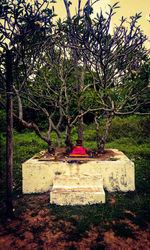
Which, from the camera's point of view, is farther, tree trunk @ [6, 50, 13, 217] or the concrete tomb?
the concrete tomb

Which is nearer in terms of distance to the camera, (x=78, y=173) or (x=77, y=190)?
(x=77, y=190)

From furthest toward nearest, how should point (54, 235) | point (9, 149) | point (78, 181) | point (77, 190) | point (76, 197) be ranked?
point (78, 181), point (77, 190), point (76, 197), point (9, 149), point (54, 235)

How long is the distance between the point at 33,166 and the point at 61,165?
761 mm

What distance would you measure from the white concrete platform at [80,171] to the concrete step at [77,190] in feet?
0.80

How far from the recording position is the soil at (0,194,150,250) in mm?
2980

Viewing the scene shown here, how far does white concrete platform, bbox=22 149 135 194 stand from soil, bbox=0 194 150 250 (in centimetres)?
101

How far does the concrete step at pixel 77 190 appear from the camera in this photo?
4.33 metres

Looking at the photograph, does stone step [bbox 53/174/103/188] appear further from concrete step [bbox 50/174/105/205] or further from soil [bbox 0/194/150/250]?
soil [bbox 0/194/150/250]

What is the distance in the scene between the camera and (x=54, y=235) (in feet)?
10.7

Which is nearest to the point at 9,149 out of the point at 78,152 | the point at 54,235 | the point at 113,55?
the point at 54,235

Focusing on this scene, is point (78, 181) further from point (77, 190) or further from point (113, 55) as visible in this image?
point (113, 55)

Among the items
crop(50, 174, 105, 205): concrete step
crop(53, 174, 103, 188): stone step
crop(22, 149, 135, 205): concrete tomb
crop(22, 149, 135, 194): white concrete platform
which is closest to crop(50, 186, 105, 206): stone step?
crop(50, 174, 105, 205): concrete step

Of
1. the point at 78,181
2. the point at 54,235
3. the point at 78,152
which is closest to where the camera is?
the point at 54,235

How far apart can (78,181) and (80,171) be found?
321 millimetres
